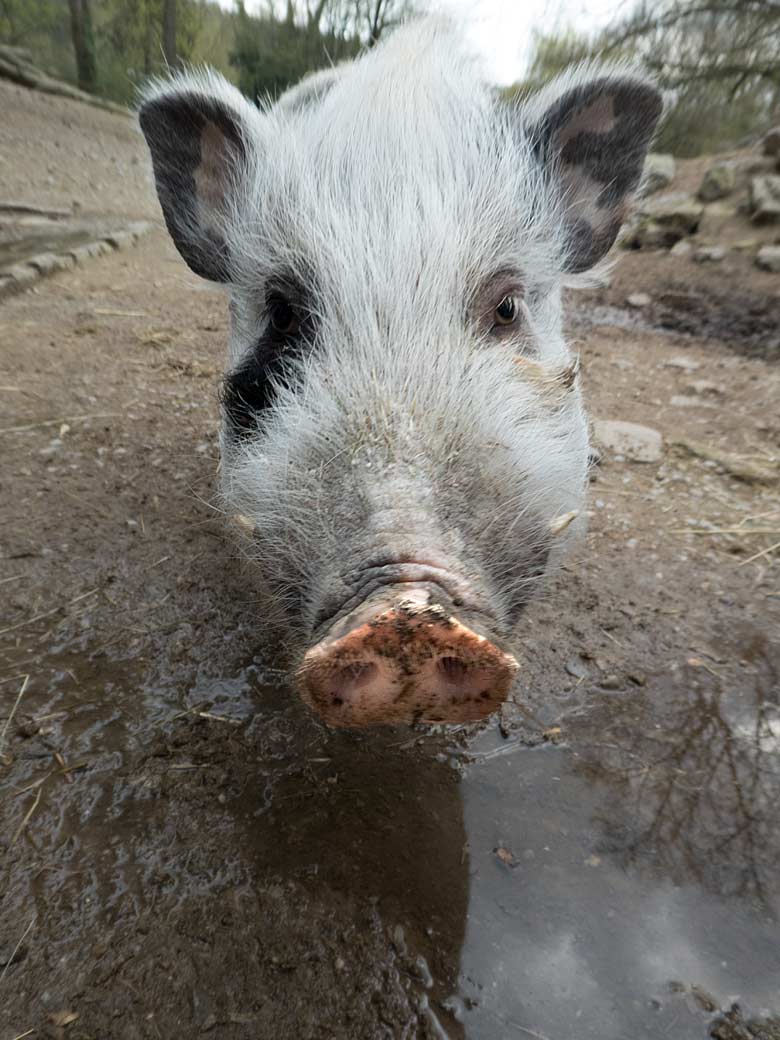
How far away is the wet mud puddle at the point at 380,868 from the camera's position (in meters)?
1.35

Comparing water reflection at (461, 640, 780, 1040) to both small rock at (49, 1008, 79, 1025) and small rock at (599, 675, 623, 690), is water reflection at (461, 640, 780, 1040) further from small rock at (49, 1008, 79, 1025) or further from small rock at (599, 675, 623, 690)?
small rock at (49, 1008, 79, 1025)

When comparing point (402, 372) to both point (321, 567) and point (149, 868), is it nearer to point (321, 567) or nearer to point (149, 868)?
point (321, 567)

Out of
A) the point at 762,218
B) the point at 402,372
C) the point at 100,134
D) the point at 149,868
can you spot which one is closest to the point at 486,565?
the point at 402,372

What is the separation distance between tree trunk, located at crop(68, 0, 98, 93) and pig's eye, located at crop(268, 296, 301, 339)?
57.6 ft

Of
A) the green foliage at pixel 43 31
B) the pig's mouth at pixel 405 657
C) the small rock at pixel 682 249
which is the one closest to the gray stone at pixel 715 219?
the small rock at pixel 682 249

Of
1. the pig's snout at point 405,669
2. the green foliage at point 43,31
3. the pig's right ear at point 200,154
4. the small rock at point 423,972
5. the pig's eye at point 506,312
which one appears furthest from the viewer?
the green foliage at point 43,31

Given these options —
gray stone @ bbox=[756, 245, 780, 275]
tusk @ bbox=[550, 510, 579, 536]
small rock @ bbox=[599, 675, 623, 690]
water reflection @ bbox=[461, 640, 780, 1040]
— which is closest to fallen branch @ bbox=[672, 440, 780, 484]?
water reflection @ bbox=[461, 640, 780, 1040]

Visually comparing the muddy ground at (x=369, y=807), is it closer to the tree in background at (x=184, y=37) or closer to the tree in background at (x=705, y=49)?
the tree in background at (x=184, y=37)

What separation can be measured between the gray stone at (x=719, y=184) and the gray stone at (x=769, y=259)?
2.10 m

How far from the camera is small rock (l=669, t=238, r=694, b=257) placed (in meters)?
7.60

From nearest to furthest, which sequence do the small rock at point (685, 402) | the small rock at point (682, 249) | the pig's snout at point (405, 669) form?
the pig's snout at point (405, 669) → the small rock at point (685, 402) → the small rock at point (682, 249)

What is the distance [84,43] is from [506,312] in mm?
18307

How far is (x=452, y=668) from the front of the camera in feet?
4.07

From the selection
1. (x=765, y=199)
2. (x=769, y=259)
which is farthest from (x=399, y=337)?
(x=765, y=199)
